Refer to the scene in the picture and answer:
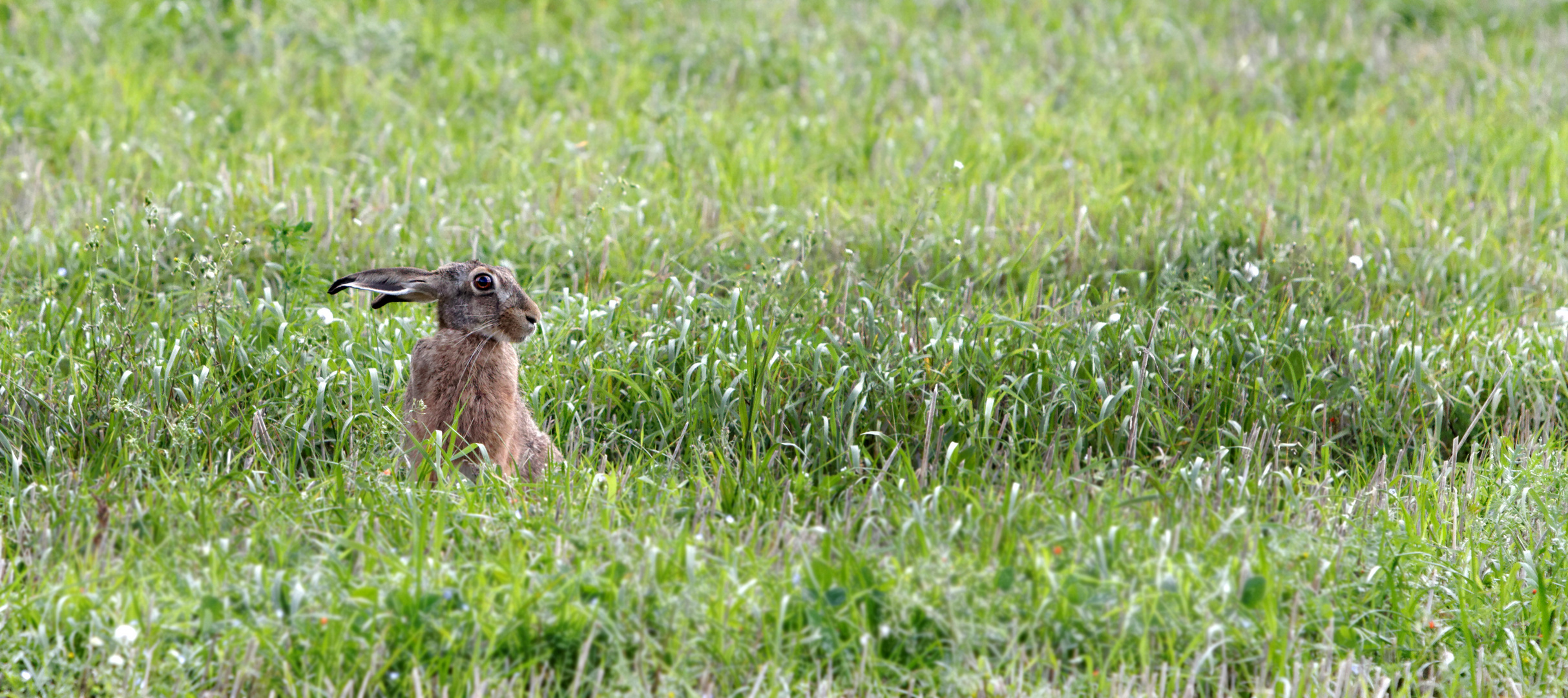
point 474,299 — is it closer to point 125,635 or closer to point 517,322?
point 517,322

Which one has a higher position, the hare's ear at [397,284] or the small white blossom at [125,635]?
the hare's ear at [397,284]

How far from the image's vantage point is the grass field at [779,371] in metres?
3.51

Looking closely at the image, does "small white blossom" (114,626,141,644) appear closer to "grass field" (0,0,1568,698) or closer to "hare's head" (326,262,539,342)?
"grass field" (0,0,1568,698)

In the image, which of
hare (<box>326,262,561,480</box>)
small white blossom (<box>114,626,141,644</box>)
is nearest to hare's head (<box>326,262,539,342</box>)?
hare (<box>326,262,561,480</box>)

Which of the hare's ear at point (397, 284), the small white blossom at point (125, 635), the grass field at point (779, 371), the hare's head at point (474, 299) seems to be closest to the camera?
the small white blossom at point (125, 635)

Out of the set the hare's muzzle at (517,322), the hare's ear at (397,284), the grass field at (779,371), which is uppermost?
the hare's ear at (397,284)

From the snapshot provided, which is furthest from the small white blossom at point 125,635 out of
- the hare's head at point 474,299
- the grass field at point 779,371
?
the hare's head at point 474,299

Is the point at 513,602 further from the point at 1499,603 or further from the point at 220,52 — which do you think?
the point at 220,52

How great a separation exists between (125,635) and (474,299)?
5.30ft

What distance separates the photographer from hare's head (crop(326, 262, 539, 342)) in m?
4.55

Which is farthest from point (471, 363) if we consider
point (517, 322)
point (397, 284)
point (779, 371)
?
point (779, 371)

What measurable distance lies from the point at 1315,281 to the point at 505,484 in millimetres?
3572

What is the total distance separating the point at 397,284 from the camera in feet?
14.7

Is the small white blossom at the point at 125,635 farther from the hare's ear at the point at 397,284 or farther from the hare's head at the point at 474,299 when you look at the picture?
the hare's head at the point at 474,299
